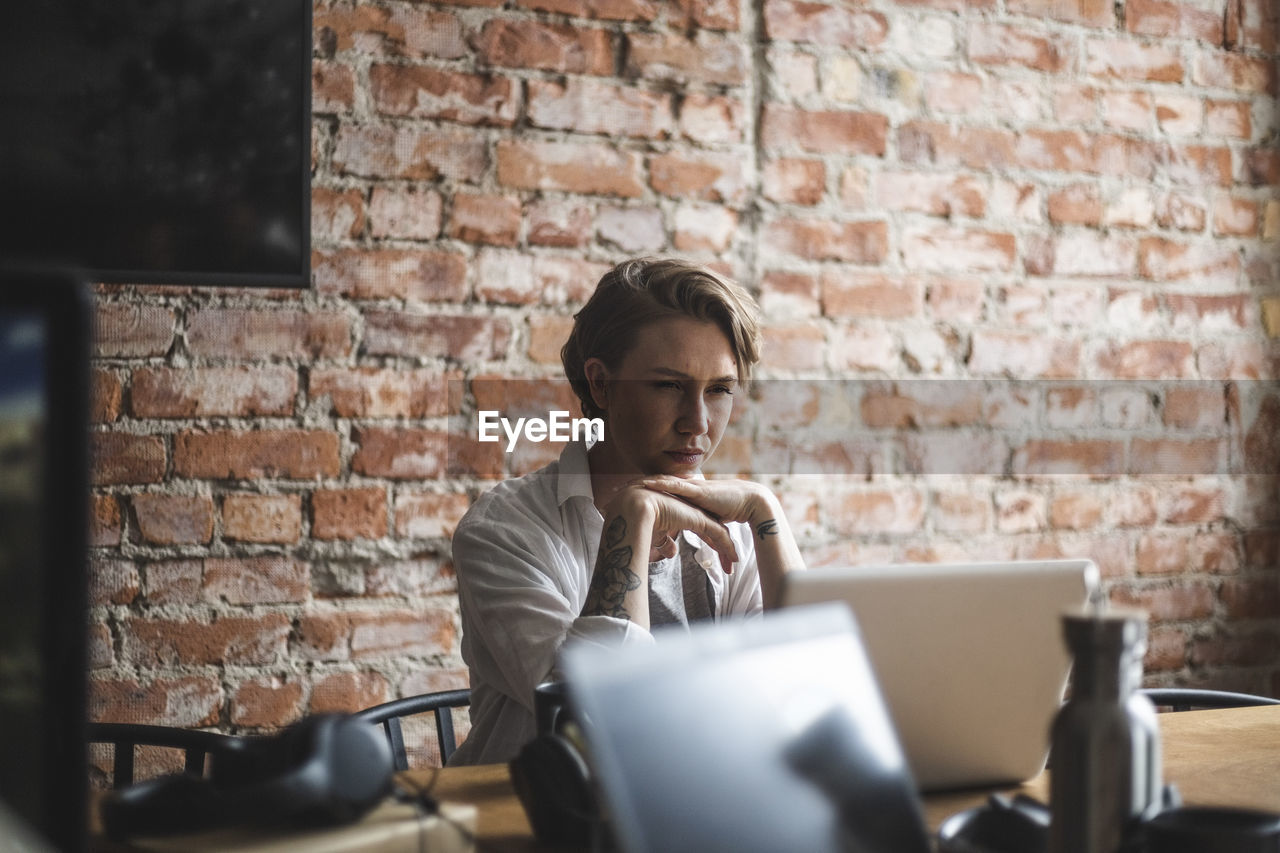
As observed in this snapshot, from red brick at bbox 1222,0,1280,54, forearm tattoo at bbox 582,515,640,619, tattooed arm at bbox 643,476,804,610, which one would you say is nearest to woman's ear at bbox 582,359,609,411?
tattooed arm at bbox 643,476,804,610

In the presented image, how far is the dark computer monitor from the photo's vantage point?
488 millimetres

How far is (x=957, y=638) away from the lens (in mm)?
914

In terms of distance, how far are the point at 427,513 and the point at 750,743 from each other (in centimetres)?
130

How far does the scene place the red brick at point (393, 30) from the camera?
180 centimetres

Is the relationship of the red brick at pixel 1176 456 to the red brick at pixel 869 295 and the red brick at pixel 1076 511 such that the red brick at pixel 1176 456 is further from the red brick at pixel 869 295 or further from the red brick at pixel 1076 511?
the red brick at pixel 869 295

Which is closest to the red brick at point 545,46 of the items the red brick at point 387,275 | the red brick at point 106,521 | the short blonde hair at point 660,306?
the red brick at point 387,275

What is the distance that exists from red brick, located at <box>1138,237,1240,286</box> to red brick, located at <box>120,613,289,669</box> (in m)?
1.73

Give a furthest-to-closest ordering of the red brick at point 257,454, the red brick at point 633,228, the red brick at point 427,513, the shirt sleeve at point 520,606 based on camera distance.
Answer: the red brick at point 633,228 < the red brick at point 427,513 < the red brick at point 257,454 < the shirt sleeve at point 520,606

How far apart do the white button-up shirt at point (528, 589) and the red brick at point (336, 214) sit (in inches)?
19.5

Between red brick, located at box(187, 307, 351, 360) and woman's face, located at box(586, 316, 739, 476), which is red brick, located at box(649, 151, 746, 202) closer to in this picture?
woman's face, located at box(586, 316, 739, 476)

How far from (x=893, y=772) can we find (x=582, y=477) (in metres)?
0.96

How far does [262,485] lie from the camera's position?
1766 mm

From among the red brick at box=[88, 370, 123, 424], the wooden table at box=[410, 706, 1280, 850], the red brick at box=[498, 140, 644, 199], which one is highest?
the red brick at box=[498, 140, 644, 199]

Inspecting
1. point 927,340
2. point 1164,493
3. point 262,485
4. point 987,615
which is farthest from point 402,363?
point 1164,493
